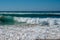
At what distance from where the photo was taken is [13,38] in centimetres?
327

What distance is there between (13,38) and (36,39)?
1.46 ft

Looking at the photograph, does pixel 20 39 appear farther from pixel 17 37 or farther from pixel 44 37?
pixel 44 37

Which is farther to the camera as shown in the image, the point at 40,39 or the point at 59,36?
the point at 59,36

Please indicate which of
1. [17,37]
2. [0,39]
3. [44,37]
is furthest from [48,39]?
[0,39]

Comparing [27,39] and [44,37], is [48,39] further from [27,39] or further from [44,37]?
[27,39]

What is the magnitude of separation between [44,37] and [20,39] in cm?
49

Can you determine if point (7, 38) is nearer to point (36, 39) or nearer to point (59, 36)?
point (36, 39)

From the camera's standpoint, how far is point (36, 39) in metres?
3.22

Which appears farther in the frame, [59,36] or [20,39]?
[59,36]

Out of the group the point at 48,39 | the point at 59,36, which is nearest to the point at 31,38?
the point at 48,39

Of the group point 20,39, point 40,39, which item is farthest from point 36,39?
point 20,39

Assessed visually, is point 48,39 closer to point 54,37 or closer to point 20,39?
point 54,37

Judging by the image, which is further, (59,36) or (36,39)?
(59,36)

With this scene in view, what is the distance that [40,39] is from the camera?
322cm
